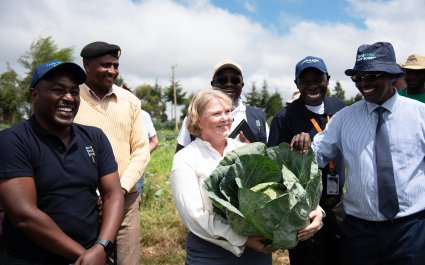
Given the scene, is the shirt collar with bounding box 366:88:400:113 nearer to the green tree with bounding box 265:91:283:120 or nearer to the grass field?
the grass field

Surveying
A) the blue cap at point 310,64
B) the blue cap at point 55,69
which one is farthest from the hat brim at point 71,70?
the blue cap at point 310,64

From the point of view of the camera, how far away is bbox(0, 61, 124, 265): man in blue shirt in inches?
81.2

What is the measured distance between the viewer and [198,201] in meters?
2.30

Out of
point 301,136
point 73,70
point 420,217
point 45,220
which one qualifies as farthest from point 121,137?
point 420,217

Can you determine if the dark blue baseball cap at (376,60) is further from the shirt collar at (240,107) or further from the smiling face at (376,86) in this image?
the shirt collar at (240,107)

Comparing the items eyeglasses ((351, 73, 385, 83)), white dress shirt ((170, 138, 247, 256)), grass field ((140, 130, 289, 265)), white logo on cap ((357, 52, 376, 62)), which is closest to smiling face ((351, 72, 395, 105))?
eyeglasses ((351, 73, 385, 83))

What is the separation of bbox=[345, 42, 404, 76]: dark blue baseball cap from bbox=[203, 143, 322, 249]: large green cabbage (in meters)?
0.76

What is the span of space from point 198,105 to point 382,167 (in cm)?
127

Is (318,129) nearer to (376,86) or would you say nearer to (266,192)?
(376,86)

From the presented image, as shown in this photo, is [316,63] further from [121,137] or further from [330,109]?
[121,137]

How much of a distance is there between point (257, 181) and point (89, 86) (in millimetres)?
1817

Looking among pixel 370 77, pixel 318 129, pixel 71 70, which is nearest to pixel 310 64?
pixel 318 129

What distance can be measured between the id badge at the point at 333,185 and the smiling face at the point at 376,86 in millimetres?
756

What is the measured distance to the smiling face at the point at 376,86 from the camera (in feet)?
8.87
